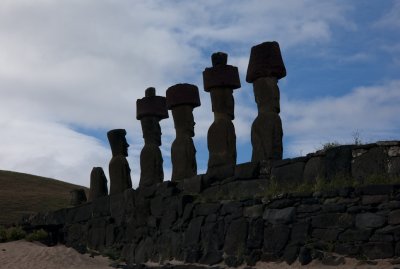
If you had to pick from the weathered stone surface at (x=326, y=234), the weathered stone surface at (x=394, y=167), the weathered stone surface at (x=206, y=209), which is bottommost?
the weathered stone surface at (x=326, y=234)

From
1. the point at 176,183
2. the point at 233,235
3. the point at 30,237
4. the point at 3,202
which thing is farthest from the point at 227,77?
the point at 3,202

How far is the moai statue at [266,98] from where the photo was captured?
43.0ft

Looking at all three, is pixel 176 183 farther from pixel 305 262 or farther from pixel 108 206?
pixel 305 262

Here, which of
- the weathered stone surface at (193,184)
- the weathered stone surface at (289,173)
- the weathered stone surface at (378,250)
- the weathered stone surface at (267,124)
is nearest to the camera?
the weathered stone surface at (378,250)

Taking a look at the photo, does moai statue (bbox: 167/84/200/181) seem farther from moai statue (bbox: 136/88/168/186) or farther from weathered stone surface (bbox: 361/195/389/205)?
weathered stone surface (bbox: 361/195/389/205)

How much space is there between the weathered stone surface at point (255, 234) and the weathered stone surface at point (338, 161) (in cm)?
152

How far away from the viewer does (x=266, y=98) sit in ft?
43.9

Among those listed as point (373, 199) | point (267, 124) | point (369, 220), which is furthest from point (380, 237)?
point (267, 124)

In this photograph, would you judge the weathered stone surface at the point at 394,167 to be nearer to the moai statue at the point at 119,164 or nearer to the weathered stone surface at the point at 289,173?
the weathered stone surface at the point at 289,173

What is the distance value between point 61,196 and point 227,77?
19666 mm

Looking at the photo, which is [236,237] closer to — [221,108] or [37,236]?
[221,108]

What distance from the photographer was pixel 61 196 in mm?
32562

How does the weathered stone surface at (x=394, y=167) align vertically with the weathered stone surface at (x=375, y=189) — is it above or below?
above

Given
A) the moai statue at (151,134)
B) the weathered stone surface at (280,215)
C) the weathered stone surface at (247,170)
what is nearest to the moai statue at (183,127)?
the moai statue at (151,134)
